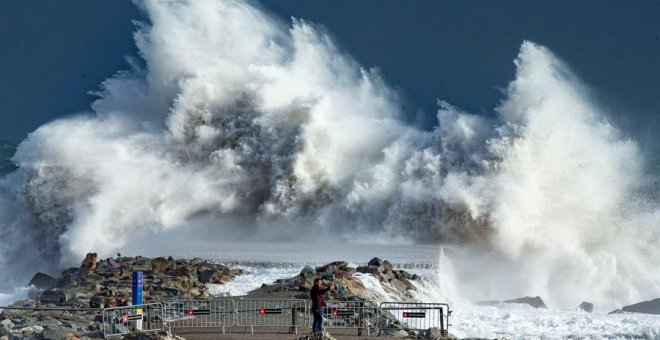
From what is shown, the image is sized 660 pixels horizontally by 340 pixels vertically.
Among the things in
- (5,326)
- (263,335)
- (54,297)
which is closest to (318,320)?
(263,335)

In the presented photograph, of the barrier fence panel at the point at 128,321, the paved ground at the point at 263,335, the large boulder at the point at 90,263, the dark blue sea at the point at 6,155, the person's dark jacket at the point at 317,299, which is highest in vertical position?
the dark blue sea at the point at 6,155

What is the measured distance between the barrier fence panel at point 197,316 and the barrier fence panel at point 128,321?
319 mm

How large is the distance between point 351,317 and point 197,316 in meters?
2.83

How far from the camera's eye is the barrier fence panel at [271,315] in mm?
22203

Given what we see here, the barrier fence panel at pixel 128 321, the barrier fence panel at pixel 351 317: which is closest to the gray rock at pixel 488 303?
the barrier fence panel at pixel 351 317

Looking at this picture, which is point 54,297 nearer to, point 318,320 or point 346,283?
point 346,283

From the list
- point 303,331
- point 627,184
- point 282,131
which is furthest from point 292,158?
point 303,331

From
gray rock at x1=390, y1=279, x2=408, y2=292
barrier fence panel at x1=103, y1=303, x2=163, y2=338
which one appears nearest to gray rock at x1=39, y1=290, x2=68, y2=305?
barrier fence panel at x1=103, y1=303, x2=163, y2=338

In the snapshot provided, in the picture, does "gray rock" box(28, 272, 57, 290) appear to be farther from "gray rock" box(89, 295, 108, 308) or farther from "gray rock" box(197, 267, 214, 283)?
"gray rock" box(89, 295, 108, 308)

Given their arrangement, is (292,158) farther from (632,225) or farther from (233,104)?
(632,225)

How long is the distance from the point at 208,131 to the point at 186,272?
603 inches

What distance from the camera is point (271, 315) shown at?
2367 cm

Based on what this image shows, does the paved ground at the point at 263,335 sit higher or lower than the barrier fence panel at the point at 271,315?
lower

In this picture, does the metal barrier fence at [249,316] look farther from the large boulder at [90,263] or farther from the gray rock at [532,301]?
the large boulder at [90,263]
